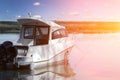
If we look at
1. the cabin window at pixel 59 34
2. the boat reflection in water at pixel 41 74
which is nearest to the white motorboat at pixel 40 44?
the cabin window at pixel 59 34

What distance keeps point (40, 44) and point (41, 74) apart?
258cm

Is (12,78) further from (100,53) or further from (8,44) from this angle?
(100,53)

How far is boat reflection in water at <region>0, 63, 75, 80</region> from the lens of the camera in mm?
13731

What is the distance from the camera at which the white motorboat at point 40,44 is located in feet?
49.4

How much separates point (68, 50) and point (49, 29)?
124cm

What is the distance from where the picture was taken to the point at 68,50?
17.5m

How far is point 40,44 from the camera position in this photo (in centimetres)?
1694

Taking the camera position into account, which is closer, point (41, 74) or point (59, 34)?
point (41, 74)

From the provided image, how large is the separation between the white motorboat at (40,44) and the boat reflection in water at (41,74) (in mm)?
269

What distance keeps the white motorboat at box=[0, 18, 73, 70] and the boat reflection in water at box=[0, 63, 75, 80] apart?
27 centimetres

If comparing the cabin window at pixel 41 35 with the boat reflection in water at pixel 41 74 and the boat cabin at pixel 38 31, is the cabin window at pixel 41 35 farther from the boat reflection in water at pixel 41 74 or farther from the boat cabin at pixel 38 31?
the boat reflection in water at pixel 41 74

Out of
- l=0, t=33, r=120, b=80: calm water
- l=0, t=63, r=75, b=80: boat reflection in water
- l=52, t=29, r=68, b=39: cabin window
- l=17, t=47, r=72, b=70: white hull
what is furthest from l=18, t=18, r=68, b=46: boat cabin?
l=0, t=63, r=75, b=80: boat reflection in water

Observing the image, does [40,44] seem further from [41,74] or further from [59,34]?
[41,74]

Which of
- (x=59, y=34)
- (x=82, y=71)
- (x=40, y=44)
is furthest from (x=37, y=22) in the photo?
(x=82, y=71)
